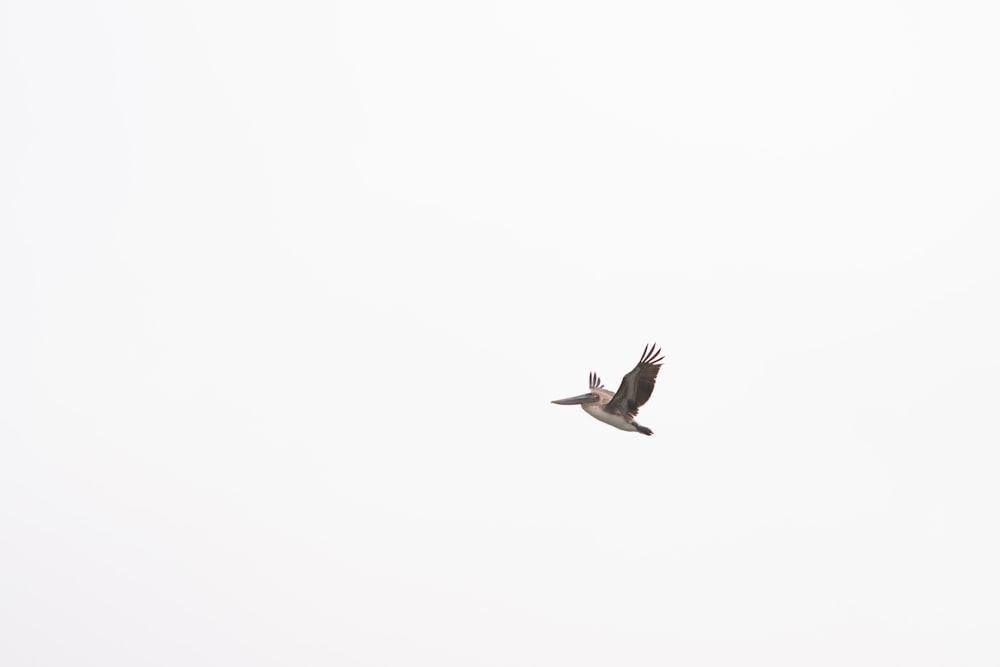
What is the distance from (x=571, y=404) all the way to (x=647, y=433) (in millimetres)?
2753

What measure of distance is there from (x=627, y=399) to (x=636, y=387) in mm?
660

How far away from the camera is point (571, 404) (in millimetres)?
45344

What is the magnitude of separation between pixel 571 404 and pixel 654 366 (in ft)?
13.9

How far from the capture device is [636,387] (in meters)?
42.8

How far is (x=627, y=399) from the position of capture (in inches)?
1702

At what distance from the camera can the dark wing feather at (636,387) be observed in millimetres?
42000

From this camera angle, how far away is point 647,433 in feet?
146

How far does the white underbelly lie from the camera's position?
144ft

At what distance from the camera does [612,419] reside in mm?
44250

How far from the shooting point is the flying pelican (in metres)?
42.2

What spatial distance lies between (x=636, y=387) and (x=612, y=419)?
77.3 inches

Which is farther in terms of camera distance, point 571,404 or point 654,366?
point 571,404

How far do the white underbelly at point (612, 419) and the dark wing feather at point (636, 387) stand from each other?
28 centimetres

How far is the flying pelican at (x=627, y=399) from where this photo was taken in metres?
42.2
